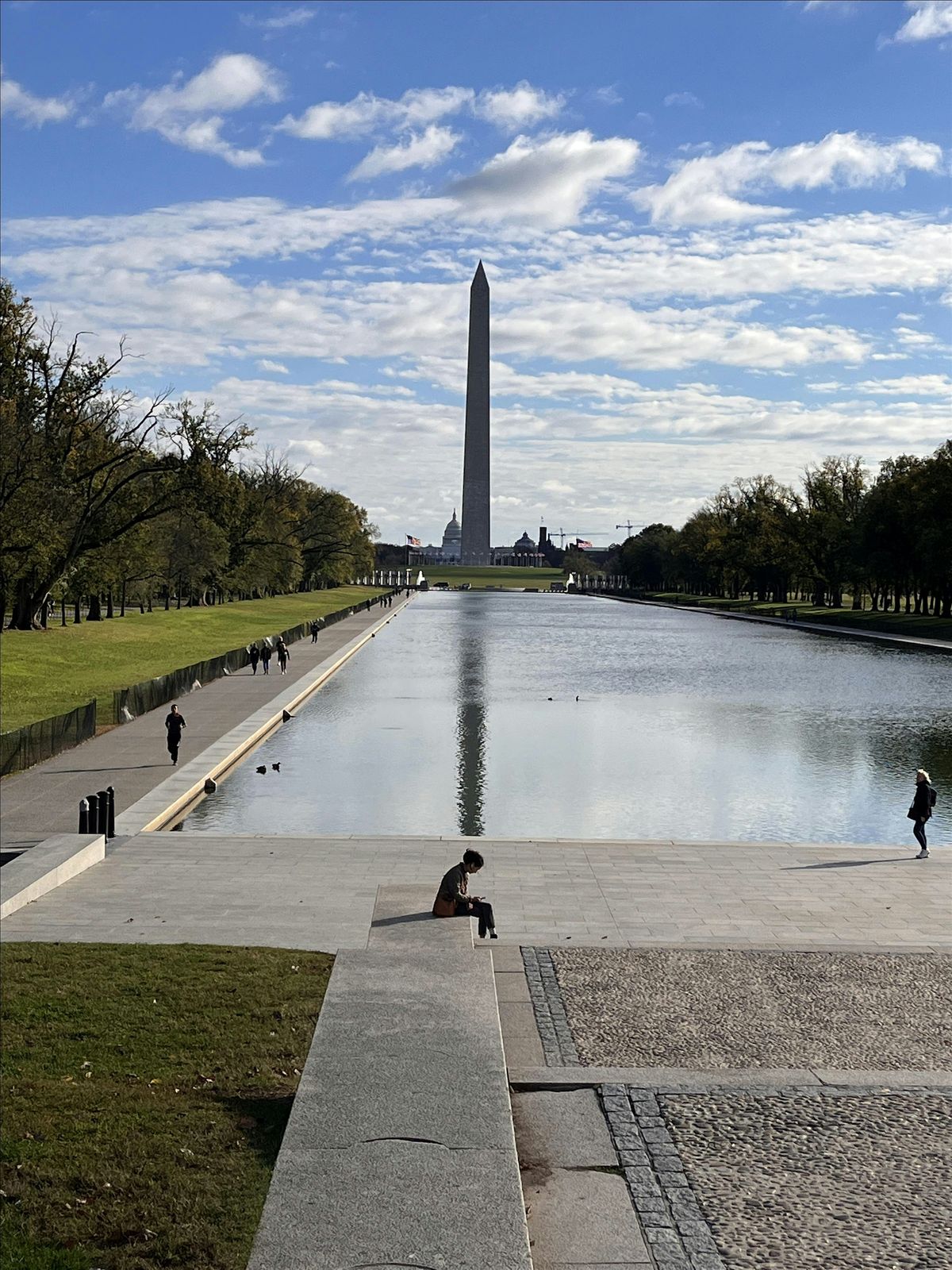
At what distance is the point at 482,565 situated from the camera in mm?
185500

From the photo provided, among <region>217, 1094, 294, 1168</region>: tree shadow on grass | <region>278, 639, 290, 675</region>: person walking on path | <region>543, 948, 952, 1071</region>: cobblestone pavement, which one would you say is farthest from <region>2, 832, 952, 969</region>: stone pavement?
<region>278, 639, 290, 675</region>: person walking on path

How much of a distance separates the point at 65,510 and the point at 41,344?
726 cm

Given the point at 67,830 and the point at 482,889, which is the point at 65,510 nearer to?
the point at 67,830

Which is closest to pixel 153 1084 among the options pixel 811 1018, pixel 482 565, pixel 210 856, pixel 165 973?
pixel 165 973

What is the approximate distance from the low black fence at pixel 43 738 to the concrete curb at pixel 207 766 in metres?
2.82

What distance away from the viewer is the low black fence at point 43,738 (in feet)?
73.5

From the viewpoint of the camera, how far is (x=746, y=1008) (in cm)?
1024

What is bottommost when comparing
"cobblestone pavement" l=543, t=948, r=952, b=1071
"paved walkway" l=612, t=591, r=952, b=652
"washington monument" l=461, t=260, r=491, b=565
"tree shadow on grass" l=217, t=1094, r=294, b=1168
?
"cobblestone pavement" l=543, t=948, r=952, b=1071

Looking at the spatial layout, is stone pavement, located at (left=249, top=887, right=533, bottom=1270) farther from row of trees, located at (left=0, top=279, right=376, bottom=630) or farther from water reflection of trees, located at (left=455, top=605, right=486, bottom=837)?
row of trees, located at (left=0, top=279, right=376, bottom=630)

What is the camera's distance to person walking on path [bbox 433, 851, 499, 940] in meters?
11.8

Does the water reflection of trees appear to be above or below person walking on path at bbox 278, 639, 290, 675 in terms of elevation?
below

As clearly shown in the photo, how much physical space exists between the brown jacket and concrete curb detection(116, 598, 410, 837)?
7357 millimetres

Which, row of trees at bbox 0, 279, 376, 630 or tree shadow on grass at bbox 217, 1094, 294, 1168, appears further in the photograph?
row of trees at bbox 0, 279, 376, 630

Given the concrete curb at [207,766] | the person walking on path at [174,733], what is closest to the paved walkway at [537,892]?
the concrete curb at [207,766]
